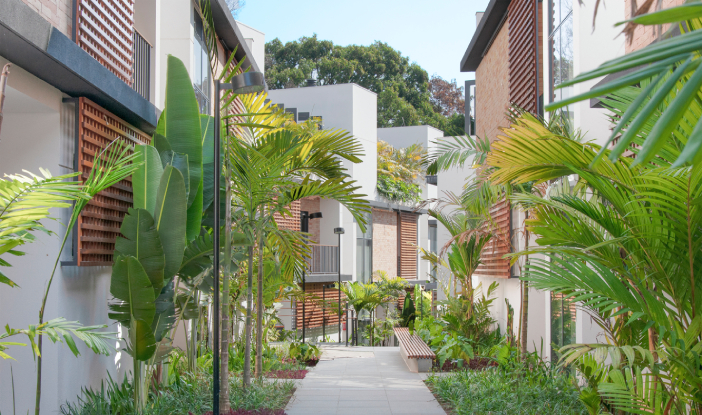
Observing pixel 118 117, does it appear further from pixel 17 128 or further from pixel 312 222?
pixel 312 222

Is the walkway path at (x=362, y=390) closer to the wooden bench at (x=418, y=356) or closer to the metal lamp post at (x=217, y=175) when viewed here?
the wooden bench at (x=418, y=356)

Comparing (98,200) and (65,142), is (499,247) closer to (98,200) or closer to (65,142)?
(98,200)

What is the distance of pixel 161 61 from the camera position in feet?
30.1

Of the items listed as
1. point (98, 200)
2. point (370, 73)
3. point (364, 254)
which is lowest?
point (364, 254)

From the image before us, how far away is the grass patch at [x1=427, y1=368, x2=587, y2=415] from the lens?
19.0ft

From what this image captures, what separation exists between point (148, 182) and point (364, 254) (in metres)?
17.1

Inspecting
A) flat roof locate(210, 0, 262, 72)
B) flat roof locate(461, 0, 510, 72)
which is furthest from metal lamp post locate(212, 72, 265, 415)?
flat roof locate(461, 0, 510, 72)

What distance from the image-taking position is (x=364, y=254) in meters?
22.4

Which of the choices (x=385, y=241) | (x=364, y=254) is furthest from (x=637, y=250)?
(x=385, y=241)

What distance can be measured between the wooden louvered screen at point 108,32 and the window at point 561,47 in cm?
559

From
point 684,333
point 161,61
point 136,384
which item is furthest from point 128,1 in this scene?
point 684,333

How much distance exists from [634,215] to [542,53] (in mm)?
6804

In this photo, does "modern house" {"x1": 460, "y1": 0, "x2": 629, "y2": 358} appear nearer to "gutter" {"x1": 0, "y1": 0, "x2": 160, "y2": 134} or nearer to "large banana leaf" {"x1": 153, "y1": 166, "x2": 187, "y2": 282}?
"large banana leaf" {"x1": 153, "y1": 166, "x2": 187, "y2": 282}

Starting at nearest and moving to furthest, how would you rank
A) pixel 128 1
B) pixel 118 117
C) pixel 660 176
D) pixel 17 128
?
pixel 660 176 < pixel 17 128 < pixel 118 117 < pixel 128 1
